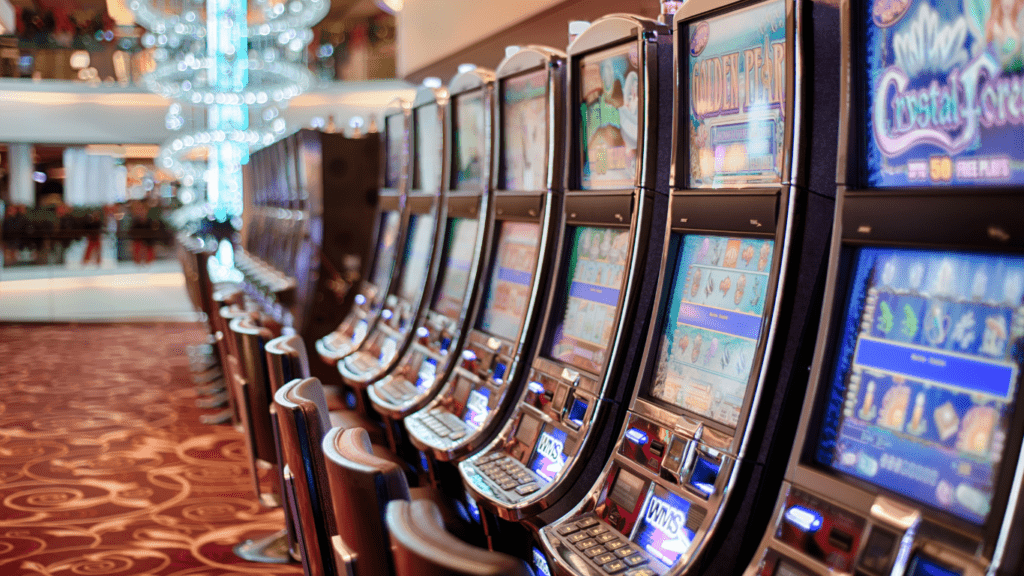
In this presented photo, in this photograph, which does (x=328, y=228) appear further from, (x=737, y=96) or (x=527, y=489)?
(x=737, y=96)

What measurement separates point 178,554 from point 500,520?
1.70 m

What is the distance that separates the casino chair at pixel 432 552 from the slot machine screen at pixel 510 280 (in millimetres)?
1746

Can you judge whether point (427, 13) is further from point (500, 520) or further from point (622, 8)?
point (500, 520)

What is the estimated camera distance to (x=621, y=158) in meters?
2.32

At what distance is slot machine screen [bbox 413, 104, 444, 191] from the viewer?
397 cm

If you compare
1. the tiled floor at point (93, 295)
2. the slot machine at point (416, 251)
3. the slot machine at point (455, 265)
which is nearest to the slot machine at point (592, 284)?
the slot machine at point (455, 265)

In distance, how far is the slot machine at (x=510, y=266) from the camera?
2.63m

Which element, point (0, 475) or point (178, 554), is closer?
point (178, 554)

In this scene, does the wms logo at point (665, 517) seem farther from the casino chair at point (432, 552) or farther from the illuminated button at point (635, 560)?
the casino chair at point (432, 552)

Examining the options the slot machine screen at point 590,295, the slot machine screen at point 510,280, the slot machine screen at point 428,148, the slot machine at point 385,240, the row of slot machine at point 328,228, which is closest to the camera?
the slot machine screen at point 590,295

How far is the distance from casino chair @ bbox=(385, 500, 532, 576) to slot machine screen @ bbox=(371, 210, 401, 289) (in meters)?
3.52

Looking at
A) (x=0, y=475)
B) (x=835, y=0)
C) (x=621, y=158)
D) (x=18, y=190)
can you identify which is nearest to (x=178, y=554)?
(x=0, y=475)

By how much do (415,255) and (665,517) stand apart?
274 cm

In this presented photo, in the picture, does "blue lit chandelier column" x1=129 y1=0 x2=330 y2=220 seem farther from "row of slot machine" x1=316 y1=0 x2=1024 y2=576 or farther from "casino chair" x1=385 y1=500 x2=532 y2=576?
"casino chair" x1=385 y1=500 x2=532 y2=576
